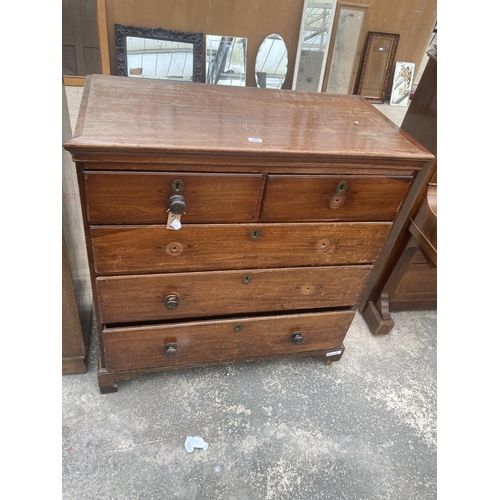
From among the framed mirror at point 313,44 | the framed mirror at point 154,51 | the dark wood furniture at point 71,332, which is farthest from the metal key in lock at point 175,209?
the framed mirror at point 313,44

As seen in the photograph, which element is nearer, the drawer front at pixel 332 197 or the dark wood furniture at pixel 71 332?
the drawer front at pixel 332 197

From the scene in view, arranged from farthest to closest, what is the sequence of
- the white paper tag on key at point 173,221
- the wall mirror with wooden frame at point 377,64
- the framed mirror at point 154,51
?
the wall mirror with wooden frame at point 377,64, the framed mirror at point 154,51, the white paper tag on key at point 173,221

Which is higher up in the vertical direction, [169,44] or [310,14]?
[310,14]

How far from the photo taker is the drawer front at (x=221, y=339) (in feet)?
4.80

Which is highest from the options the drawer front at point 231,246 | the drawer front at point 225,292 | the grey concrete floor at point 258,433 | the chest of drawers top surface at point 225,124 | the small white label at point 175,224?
the chest of drawers top surface at point 225,124

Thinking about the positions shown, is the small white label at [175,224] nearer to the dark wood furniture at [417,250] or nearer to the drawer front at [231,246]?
the drawer front at [231,246]

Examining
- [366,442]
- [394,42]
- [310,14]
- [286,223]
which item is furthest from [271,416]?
[394,42]

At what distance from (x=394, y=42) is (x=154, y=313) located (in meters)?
4.22

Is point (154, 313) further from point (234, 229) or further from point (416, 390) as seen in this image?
point (416, 390)

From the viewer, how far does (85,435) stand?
148 centimetres

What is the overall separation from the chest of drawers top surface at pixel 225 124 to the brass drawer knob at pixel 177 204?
0.46 ft

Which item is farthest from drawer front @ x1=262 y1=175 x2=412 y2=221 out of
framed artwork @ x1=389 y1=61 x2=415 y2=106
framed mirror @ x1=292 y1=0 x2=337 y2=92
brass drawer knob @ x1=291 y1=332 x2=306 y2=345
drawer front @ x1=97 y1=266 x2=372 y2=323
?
framed artwork @ x1=389 y1=61 x2=415 y2=106

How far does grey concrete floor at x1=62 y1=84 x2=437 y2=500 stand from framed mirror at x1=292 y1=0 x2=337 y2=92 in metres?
2.82

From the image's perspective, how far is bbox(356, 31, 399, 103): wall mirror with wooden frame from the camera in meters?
4.17
